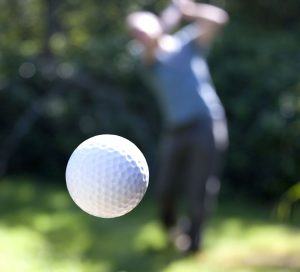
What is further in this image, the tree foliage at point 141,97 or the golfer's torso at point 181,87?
the tree foliage at point 141,97

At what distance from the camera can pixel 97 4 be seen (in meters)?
8.48

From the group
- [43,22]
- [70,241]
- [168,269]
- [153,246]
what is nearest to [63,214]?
[70,241]

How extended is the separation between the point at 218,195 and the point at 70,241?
2.29 meters

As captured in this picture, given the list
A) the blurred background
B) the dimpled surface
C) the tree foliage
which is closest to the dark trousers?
the blurred background

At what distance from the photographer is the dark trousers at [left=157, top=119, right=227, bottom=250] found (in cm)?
470

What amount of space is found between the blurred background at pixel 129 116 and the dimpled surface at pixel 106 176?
2.85m

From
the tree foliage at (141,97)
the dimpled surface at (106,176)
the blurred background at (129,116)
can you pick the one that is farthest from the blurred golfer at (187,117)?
the dimpled surface at (106,176)

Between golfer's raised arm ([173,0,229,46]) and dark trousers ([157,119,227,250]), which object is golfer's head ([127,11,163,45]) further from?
dark trousers ([157,119,227,250])

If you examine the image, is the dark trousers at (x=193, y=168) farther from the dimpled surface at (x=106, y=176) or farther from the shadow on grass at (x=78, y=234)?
the dimpled surface at (x=106, y=176)

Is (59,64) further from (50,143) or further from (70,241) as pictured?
(70,241)

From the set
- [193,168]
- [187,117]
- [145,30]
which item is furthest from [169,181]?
[145,30]

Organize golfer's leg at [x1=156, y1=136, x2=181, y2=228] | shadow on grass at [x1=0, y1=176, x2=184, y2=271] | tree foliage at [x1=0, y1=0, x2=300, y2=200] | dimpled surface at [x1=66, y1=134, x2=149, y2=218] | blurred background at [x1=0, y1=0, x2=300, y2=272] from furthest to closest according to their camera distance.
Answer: tree foliage at [x1=0, y1=0, x2=300, y2=200] → blurred background at [x1=0, y1=0, x2=300, y2=272] → golfer's leg at [x1=156, y1=136, x2=181, y2=228] → shadow on grass at [x1=0, y1=176, x2=184, y2=271] → dimpled surface at [x1=66, y1=134, x2=149, y2=218]

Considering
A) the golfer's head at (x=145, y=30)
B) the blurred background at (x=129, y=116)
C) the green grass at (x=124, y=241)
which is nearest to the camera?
the green grass at (x=124, y=241)

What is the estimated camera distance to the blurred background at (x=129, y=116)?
5.71 m
